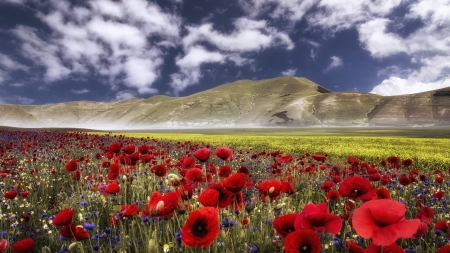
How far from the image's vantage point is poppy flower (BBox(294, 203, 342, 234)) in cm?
160

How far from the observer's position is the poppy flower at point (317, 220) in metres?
1.60

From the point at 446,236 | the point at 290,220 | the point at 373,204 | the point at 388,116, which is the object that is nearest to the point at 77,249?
the point at 290,220

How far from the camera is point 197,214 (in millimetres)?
1748

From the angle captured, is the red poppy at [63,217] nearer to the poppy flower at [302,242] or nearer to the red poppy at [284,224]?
the red poppy at [284,224]

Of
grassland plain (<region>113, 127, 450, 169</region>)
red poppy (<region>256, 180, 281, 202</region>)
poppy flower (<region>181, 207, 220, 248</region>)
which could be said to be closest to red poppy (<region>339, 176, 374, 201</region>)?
red poppy (<region>256, 180, 281, 202</region>)

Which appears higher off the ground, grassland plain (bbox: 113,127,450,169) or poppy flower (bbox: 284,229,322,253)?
poppy flower (bbox: 284,229,322,253)

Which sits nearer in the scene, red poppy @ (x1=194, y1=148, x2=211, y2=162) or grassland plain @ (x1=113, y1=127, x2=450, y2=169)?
red poppy @ (x1=194, y1=148, x2=211, y2=162)

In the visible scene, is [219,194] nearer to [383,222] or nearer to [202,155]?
[202,155]

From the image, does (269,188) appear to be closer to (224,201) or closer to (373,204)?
(224,201)

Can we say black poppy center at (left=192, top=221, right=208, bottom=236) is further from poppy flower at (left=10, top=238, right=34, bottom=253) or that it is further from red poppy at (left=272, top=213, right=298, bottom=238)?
poppy flower at (left=10, top=238, right=34, bottom=253)

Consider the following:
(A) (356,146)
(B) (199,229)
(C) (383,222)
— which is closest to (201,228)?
(B) (199,229)

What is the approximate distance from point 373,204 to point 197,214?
98 cm

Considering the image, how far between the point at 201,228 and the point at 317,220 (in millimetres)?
710

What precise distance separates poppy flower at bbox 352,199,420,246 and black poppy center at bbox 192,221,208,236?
908 millimetres
